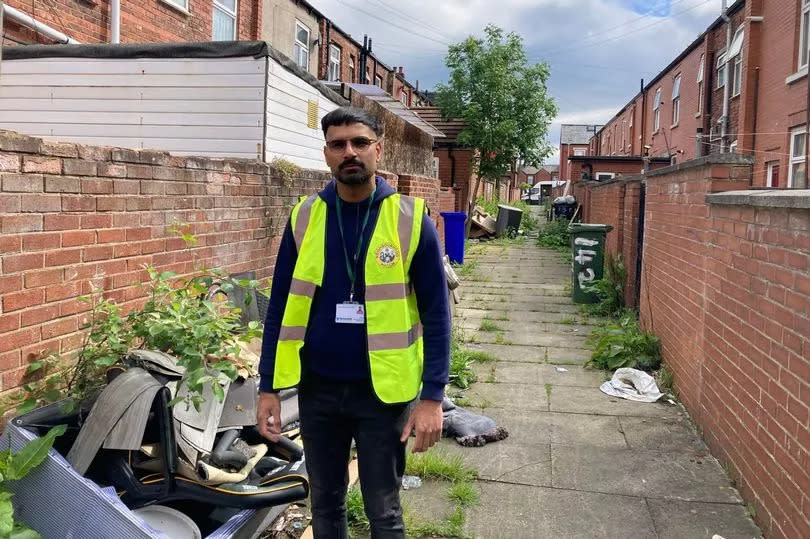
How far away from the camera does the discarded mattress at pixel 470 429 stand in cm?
427

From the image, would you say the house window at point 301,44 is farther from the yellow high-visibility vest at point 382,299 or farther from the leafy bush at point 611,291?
the yellow high-visibility vest at point 382,299

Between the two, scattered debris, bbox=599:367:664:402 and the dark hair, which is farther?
scattered debris, bbox=599:367:664:402

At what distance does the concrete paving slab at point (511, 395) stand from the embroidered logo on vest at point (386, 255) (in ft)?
10.3

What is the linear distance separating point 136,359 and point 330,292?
1162 millimetres

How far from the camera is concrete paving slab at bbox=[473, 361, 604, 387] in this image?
5.73 metres

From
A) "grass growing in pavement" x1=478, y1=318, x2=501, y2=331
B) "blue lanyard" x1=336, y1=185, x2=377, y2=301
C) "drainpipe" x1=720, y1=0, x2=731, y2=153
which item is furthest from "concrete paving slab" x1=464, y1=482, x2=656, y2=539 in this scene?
"drainpipe" x1=720, y1=0, x2=731, y2=153

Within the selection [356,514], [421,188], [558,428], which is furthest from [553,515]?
[421,188]

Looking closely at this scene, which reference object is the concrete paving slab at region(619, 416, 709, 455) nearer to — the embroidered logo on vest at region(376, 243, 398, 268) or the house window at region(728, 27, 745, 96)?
the embroidered logo on vest at region(376, 243, 398, 268)

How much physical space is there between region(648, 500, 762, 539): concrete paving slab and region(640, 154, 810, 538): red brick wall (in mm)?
84

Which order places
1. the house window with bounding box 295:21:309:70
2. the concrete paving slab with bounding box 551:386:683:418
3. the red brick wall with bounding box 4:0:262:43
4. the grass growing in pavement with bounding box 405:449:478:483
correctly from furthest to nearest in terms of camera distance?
the house window with bounding box 295:21:309:70
the red brick wall with bounding box 4:0:262:43
the concrete paving slab with bounding box 551:386:683:418
the grass growing in pavement with bounding box 405:449:478:483

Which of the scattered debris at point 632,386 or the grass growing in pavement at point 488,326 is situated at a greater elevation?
the grass growing in pavement at point 488,326

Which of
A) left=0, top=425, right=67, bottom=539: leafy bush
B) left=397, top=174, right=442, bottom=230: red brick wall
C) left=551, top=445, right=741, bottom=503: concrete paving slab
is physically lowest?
left=551, top=445, right=741, bottom=503: concrete paving slab

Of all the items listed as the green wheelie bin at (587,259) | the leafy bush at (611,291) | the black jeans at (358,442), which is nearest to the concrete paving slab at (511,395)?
the black jeans at (358,442)

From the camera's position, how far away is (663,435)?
174 inches
